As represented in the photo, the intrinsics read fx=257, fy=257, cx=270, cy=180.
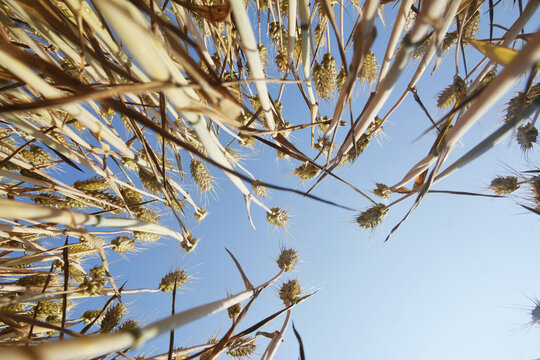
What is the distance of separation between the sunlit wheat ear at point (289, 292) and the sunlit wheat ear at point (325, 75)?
0.68 meters

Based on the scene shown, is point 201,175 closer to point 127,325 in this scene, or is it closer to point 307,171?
point 307,171

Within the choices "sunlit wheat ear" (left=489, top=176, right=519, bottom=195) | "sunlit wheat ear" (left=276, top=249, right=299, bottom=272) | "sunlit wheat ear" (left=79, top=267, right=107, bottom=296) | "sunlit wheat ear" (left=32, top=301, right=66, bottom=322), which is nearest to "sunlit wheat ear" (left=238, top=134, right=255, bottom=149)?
"sunlit wheat ear" (left=276, top=249, right=299, bottom=272)

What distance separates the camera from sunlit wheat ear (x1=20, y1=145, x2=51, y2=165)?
957 millimetres

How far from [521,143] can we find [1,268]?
6.39 feet

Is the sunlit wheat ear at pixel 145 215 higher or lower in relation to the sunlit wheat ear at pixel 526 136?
lower

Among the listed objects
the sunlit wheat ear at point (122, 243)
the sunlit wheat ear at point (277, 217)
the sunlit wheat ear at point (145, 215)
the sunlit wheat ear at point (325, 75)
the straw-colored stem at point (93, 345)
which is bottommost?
the straw-colored stem at point (93, 345)

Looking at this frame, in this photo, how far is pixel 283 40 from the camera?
0.94 m

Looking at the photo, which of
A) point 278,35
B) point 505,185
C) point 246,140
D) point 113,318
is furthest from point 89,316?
point 505,185

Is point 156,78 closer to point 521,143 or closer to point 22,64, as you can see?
point 22,64

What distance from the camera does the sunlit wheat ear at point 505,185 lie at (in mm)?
1106

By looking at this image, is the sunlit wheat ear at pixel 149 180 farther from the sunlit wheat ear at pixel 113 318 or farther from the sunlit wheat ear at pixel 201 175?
the sunlit wheat ear at pixel 113 318

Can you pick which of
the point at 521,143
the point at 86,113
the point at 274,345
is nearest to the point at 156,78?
the point at 86,113

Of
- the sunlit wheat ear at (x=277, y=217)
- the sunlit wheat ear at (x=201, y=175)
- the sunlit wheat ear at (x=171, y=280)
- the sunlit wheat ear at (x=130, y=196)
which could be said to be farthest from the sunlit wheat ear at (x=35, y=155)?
the sunlit wheat ear at (x=277, y=217)

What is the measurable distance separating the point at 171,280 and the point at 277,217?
0.51 meters
